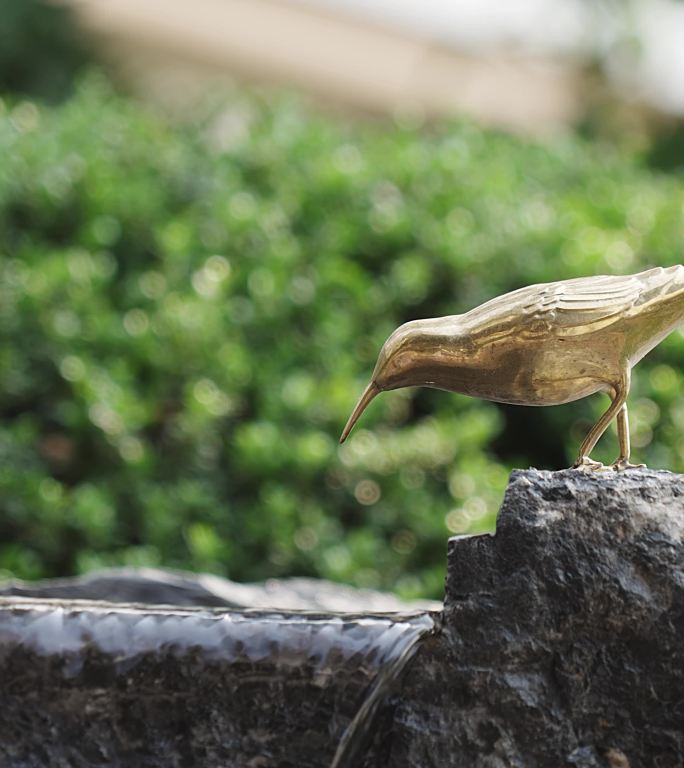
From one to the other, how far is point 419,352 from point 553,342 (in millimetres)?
235

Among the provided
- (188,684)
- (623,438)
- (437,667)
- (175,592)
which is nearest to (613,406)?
(623,438)

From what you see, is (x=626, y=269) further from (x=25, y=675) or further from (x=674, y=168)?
(x=674, y=168)

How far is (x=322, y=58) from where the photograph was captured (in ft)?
43.8

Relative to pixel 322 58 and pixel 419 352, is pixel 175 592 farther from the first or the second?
pixel 322 58

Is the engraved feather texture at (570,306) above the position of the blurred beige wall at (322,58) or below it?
below

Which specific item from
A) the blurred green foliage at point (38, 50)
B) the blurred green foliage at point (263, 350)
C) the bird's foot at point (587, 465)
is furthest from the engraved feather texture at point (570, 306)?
the blurred green foliage at point (38, 50)

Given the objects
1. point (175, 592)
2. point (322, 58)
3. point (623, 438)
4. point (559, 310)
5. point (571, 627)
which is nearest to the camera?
point (571, 627)

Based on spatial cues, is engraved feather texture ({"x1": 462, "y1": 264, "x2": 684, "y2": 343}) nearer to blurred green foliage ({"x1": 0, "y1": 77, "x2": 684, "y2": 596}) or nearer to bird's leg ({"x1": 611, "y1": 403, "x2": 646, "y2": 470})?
bird's leg ({"x1": 611, "y1": 403, "x2": 646, "y2": 470})

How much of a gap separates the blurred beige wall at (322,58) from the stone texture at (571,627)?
10881mm

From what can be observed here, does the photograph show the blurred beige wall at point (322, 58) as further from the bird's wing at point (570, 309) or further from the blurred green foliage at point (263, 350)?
the bird's wing at point (570, 309)

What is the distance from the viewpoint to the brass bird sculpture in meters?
2.20

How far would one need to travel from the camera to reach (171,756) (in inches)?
94.3

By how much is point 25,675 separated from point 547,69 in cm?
1269

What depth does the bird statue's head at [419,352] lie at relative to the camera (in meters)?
2.27
